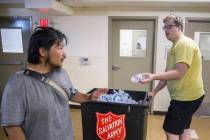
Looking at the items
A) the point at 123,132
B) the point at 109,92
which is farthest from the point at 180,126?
the point at 109,92

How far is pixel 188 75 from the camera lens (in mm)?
1905

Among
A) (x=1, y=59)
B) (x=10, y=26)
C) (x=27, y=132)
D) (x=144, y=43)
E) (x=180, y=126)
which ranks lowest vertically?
(x=180, y=126)

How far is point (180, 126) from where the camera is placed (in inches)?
77.4

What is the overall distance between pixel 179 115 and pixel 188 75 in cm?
37

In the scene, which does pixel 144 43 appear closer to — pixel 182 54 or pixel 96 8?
pixel 96 8

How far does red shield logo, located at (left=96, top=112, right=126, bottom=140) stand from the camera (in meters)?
1.79

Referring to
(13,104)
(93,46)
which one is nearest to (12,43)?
(93,46)

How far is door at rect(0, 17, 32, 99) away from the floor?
1.52 metres

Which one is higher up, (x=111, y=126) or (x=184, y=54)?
(x=184, y=54)

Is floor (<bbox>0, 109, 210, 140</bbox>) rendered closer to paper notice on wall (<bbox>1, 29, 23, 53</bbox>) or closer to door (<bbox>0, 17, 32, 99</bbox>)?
door (<bbox>0, 17, 32, 99</bbox>)

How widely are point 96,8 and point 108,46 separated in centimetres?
70

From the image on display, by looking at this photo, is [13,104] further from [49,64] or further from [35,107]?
[49,64]

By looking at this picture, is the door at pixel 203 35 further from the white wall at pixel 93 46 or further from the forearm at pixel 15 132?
the forearm at pixel 15 132

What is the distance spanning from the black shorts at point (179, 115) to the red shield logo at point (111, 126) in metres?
0.49
